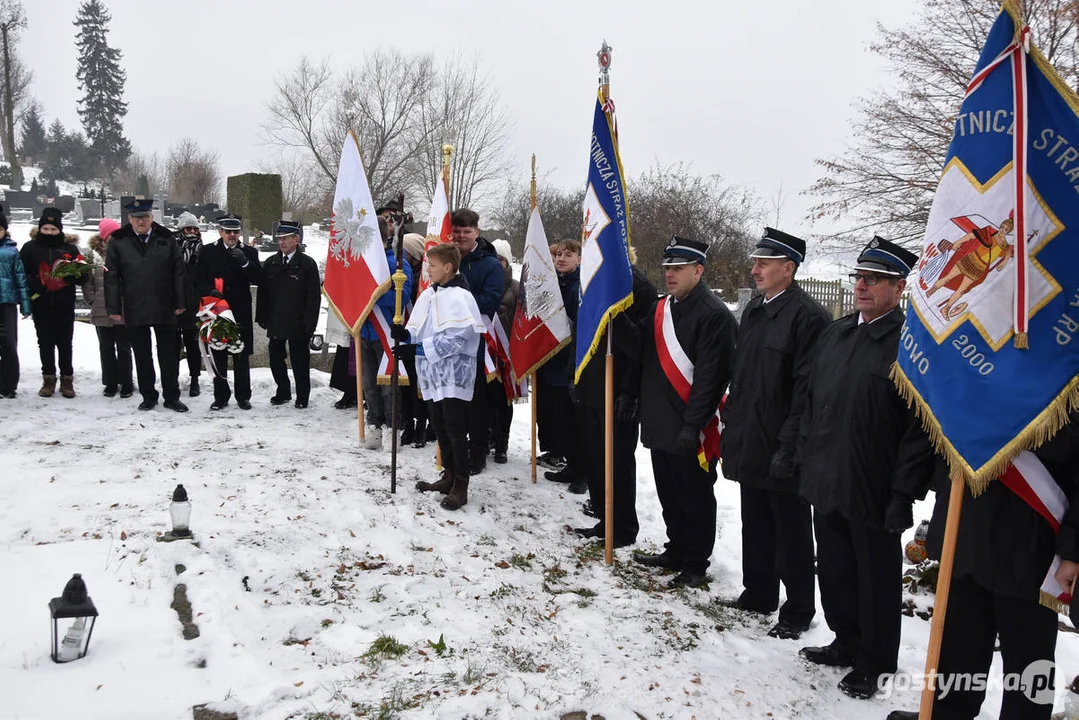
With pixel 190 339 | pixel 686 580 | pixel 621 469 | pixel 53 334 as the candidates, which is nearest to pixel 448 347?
pixel 621 469

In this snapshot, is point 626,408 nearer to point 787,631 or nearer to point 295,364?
point 787,631

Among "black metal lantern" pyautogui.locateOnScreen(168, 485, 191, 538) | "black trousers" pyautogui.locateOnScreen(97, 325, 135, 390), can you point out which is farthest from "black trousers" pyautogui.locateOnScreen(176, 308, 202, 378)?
"black metal lantern" pyautogui.locateOnScreen(168, 485, 191, 538)

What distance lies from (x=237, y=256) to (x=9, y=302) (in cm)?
247

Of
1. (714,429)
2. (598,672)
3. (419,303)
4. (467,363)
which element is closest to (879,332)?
(714,429)

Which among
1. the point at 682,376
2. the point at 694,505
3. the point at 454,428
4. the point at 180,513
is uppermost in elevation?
the point at 682,376

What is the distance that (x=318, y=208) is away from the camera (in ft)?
155

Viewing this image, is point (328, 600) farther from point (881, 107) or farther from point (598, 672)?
point (881, 107)

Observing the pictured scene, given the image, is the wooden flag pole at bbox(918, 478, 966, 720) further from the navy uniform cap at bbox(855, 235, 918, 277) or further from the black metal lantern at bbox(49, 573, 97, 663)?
the black metal lantern at bbox(49, 573, 97, 663)

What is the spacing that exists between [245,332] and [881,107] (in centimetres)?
1467

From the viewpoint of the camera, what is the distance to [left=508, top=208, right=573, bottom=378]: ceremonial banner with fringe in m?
7.04

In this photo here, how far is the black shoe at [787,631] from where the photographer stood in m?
4.62

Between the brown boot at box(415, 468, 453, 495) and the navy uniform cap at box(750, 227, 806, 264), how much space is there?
10.6 ft

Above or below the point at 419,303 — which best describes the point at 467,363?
below

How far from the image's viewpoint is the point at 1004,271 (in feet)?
9.82
